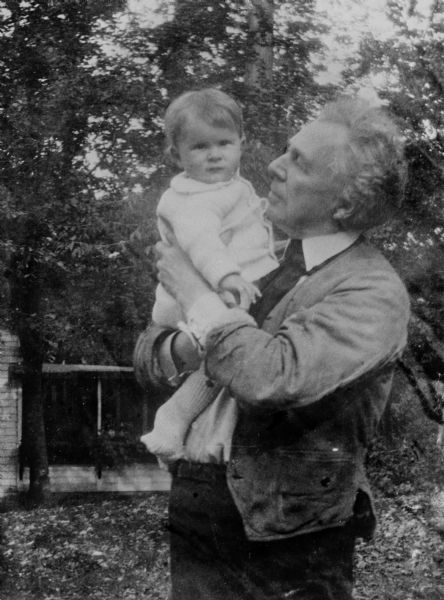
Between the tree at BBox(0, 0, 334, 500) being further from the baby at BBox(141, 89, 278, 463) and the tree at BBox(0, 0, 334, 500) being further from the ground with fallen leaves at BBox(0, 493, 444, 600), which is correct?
the baby at BBox(141, 89, 278, 463)

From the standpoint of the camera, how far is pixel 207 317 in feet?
5.11

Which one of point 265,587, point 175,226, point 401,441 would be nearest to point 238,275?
point 175,226

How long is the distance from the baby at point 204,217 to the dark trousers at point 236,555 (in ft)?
0.37

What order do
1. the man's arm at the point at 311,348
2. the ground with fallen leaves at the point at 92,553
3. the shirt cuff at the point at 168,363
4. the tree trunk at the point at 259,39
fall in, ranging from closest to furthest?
the man's arm at the point at 311,348 < the shirt cuff at the point at 168,363 < the tree trunk at the point at 259,39 < the ground with fallen leaves at the point at 92,553

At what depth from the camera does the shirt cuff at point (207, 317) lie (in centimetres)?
153

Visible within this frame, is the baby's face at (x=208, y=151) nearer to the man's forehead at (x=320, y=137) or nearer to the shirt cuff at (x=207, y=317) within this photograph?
the man's forehead at (x=320, y=137)

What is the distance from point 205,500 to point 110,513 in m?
2.55

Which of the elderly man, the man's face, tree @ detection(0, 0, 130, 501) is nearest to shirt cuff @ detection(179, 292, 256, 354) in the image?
the elderly man

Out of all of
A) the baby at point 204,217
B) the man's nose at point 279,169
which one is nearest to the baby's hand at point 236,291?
the baby at point 204,217

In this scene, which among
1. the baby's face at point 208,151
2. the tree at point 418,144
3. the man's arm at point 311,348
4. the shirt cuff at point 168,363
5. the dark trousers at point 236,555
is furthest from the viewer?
the tree at point 418,144

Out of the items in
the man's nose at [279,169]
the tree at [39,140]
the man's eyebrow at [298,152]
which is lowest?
the tree at [39,140]

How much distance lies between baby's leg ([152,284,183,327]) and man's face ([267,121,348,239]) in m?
0.33

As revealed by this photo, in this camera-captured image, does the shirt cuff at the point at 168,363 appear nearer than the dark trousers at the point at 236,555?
No

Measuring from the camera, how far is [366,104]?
164cm
